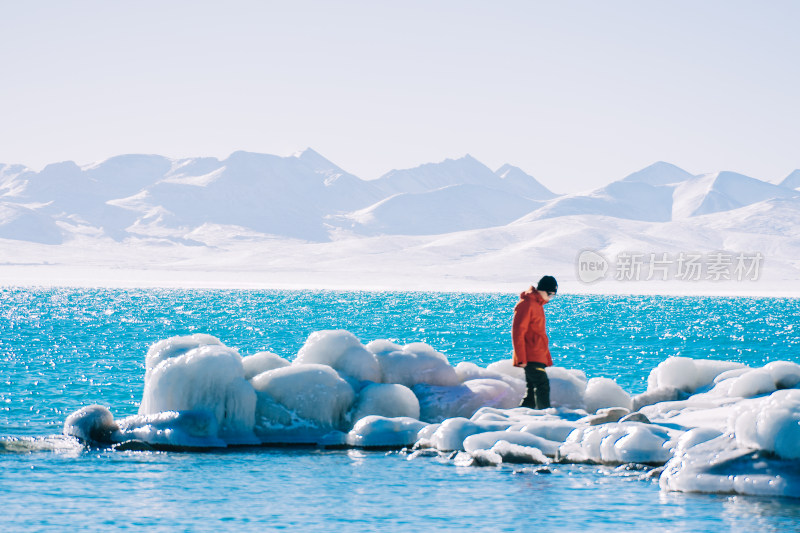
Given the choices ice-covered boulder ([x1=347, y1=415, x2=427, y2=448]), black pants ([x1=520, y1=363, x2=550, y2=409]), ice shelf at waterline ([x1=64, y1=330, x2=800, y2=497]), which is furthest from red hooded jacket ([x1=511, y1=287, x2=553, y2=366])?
ice-covered boulder ([x1=347, y1=415, x2=427, y2=448])

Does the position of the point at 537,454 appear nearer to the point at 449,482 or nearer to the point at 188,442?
the point at 449,482

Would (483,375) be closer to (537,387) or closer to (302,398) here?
(537,387)

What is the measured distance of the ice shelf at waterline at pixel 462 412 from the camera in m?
11.6

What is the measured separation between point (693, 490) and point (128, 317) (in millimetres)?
54993

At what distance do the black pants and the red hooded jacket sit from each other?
9.5 inches

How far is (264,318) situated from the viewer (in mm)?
63562

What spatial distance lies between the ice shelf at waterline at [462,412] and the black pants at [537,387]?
199 mm

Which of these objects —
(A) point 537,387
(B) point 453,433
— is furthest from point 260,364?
(A) point 537,387

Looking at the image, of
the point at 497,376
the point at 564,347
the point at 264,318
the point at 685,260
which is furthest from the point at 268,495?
the point at 685,260

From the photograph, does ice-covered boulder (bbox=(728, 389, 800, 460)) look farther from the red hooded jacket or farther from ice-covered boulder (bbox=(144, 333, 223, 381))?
ice-covered boulder (bbox=(144, 333, 223, 381))

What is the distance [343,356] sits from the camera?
1681 cm

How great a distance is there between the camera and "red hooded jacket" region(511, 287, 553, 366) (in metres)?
15.0

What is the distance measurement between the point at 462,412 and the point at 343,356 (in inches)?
83.9

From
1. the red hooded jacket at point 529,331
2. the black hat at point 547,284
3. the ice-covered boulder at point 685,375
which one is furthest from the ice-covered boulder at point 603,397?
the black hat at point 547,284
